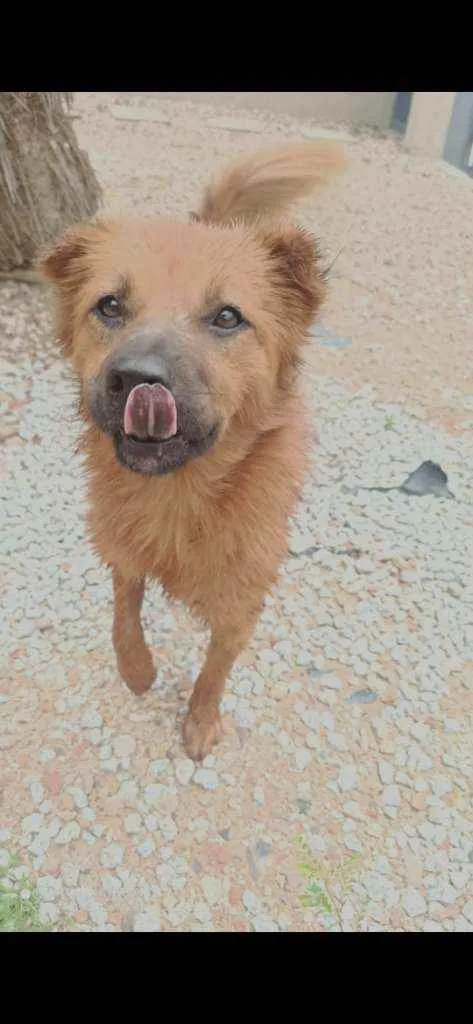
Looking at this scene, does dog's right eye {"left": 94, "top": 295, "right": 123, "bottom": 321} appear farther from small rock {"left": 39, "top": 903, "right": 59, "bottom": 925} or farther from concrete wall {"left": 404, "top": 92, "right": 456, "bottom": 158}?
concrete wall {"left": 404, "top": 92, "right": 456, "bottom": 158}

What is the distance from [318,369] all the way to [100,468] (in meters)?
2.94

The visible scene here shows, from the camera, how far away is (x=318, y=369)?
5062 millimetres

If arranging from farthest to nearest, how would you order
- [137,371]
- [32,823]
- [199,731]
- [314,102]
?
[314,102] → [199,731] → [32,823] → [137,371]

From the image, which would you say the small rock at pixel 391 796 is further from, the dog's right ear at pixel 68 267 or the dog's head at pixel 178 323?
the dog's right ear at pixel 68 267

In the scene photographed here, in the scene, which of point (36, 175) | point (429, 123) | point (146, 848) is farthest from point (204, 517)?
point (429, 123)

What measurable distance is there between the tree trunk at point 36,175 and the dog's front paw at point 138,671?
2637 mm

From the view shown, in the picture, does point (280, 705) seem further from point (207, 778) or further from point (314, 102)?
point (314, 102)

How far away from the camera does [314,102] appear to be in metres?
10.1

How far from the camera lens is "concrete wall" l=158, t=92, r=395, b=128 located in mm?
9961

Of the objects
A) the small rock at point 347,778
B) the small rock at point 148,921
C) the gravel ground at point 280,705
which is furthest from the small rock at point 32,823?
the small rock at point 347,778

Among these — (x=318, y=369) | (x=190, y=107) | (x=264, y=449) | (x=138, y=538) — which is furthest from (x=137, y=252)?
(x=190, y=107)

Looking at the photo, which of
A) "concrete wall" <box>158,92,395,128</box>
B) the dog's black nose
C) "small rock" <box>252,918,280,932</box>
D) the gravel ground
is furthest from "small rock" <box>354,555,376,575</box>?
"concrete wall" <box>158,92,395,128</box>

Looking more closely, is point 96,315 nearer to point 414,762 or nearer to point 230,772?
point 230,772

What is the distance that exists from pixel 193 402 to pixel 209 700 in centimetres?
139
